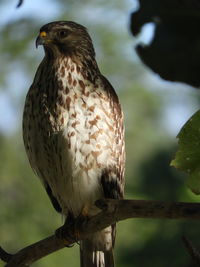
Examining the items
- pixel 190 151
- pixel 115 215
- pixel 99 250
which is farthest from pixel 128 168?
pixel 190 151

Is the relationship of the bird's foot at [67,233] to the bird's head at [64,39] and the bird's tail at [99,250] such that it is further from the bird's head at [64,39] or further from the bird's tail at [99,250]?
the bird's head at [64,39]

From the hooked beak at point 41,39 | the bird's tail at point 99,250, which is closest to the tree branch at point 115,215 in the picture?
the bird's tail at point 99,250

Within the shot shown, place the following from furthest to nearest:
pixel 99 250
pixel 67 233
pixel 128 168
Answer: pixel 128 168
pixel 99 250
pixel 67 233

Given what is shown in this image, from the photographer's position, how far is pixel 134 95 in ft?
49.0

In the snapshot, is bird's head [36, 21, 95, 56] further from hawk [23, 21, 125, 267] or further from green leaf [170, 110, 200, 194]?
green leaf [170, 110, 200, 194]

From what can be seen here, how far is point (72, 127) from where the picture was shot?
11.8ft

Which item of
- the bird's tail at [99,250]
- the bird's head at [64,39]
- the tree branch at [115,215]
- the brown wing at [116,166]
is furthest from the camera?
the bird's tail at [99,250]

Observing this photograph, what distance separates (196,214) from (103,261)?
1952 mm

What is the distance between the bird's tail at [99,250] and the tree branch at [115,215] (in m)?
0.55

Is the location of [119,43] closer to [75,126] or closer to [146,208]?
[75,126]

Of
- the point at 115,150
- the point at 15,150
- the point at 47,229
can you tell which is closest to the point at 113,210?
the point at 115,150

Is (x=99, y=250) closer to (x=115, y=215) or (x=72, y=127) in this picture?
(x=72, y=127)

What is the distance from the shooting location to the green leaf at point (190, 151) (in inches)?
72.4

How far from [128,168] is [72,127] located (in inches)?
364
